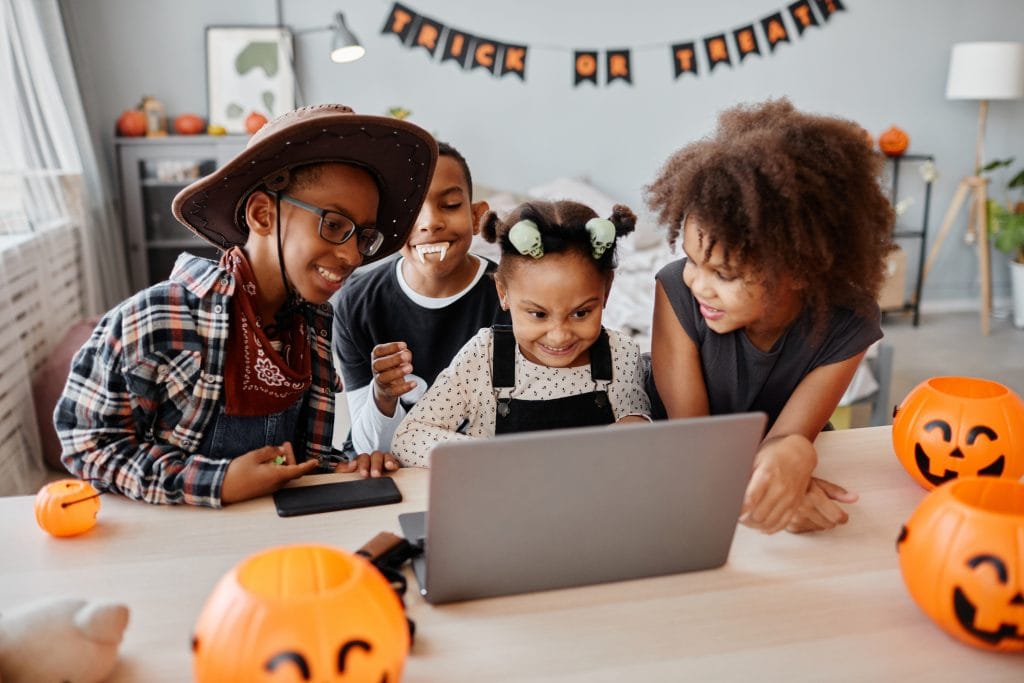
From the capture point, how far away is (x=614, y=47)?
4.95 meters

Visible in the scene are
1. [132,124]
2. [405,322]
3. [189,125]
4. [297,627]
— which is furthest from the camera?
[189,125]

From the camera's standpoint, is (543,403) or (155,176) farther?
(155,176)

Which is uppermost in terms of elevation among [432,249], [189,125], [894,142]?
[189,125]

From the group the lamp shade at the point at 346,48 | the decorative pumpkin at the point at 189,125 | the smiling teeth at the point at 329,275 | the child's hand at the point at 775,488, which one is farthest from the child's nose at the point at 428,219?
the decorative pumpkin at the point at 189,125

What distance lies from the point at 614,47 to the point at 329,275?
4034 millimetres

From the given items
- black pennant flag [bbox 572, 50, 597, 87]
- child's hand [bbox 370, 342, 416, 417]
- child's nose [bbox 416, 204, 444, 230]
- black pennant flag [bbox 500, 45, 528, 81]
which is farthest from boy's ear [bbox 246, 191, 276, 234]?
black pennant flag [bbox 572, 50, 597, 87]

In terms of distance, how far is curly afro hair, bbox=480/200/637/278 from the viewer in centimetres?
145

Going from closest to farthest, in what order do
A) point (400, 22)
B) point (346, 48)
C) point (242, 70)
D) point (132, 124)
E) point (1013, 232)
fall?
point (346, 48), point (132, 124), point (242, 70), point (400, 22), point (1013, 232)

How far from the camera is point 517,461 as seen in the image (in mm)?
800

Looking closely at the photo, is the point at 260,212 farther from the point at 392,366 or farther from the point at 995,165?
the point at 995,165

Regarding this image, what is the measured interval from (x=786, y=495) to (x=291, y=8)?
423 centimetres

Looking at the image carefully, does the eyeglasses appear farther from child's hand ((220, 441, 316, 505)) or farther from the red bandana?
child's hand ((220, 441, 316, 505))

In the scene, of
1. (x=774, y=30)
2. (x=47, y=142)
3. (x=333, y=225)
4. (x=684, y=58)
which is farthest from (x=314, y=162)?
(x=774, y=30)

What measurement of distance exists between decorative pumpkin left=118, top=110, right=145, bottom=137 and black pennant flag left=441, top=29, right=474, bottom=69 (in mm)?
1569
